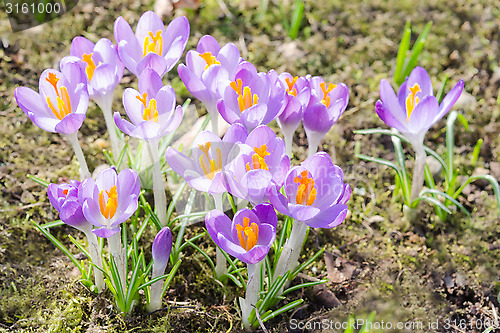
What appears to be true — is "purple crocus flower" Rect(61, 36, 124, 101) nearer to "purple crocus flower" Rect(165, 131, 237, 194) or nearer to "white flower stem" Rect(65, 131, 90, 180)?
"white flower stem" Rect(65, 131, 90, 180)

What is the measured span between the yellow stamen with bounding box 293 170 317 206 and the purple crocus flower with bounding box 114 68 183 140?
1.50ft

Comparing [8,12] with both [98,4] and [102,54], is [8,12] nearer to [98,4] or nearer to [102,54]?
[98,4]

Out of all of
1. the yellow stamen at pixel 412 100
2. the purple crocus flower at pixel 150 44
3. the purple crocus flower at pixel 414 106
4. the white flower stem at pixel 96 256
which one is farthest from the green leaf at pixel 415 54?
the white flower stem at pixel 96 256

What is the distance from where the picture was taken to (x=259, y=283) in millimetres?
1754

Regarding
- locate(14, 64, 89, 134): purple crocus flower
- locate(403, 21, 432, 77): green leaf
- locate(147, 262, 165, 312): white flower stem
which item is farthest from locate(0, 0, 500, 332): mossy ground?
locate(14, 64, 89, 134): purple crocus flower

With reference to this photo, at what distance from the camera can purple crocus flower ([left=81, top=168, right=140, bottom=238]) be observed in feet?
5.02

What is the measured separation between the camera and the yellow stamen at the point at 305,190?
153 centimetres

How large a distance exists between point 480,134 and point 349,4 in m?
1.31

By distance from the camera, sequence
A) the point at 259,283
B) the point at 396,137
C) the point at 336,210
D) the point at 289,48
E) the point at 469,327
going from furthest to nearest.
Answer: the point at 289,48, the point at 396,137, the point at 469,327, the point at 259,283, the point at 336,210

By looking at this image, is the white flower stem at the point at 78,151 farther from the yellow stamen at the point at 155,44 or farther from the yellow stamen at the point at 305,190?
the yellow stamen at the point at 305,190

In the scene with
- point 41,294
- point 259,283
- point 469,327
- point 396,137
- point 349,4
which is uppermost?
point 349,4

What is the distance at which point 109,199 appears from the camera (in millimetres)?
1538

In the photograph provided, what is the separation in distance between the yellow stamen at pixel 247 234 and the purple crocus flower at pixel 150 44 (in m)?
0.71

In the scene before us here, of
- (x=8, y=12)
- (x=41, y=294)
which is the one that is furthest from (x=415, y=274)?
(x=8, y=12)
